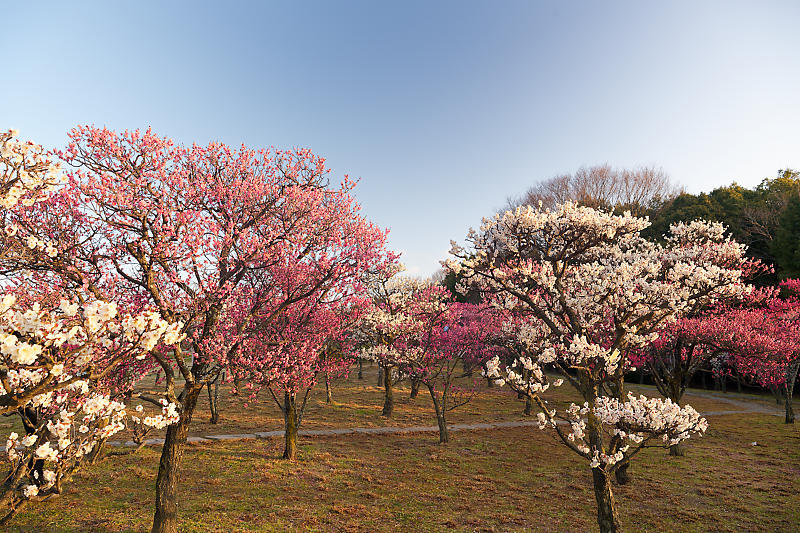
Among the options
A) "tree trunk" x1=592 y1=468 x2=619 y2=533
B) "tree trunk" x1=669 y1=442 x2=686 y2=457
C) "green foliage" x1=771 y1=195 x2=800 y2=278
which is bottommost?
"tree trunk" x1=669 y1=442 x2=686 y2=457

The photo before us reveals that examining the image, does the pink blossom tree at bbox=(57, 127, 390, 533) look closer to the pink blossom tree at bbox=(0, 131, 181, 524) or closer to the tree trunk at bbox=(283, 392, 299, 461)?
the pink blossom tree at bbox=(0, 131, 181, 524)

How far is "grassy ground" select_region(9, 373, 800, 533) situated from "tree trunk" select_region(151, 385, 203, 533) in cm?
99

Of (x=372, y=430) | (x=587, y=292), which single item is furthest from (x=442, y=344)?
(x=587, y=292)

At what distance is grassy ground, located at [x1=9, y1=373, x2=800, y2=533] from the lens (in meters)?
11.6

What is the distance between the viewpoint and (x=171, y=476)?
33.5ft

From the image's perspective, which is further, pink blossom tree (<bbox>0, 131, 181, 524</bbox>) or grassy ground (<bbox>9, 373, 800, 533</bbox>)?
grassy ground (<bbox>9, 373, 800, 533</bbox>)

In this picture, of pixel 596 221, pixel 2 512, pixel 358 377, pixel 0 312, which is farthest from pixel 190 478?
pixel 358 377

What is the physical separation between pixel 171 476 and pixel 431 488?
27.7ft

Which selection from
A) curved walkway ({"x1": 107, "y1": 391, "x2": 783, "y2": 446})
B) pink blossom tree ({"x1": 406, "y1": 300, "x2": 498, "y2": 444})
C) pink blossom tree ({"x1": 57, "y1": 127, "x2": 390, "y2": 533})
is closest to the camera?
pink blossom tree ({"x1": 57, "y1": 127, "x2": 390, "y2": 533})

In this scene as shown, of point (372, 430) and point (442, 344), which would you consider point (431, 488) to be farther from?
point (442, 344)

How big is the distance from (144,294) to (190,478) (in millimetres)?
7538

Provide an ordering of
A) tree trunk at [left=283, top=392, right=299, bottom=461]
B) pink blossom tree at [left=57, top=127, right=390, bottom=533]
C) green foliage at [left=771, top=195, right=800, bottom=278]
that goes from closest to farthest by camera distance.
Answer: pink blossom tree at [left=57, top=127, right=390, bottom=533] → tree trunk at [left=283, top=392, right=299, bottom=461] → green foliage at [left=771, top=195, right=800, bottom=278]

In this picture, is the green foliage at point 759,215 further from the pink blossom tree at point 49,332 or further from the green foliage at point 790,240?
the pink blossom tree at point 49,332

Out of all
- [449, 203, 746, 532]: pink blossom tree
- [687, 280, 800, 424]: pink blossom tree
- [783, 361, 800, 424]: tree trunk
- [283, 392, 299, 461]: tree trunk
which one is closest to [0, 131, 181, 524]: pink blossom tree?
[283, 392, 299, 461]: tree trunk
